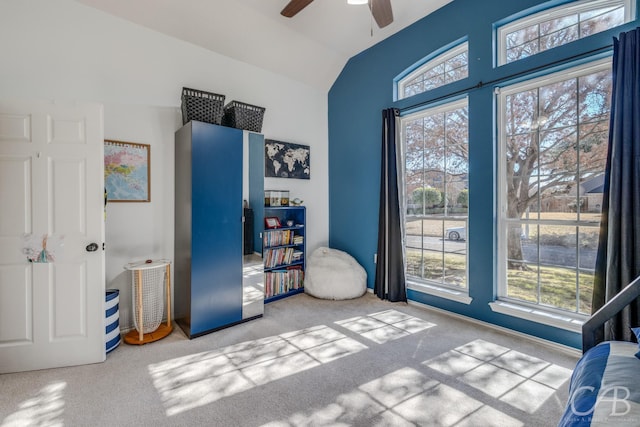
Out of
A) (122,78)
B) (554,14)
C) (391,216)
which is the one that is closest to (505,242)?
(391,216)

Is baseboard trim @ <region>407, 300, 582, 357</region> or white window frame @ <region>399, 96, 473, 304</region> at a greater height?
white window frame @ <region>399, 96, 473, 304</region>

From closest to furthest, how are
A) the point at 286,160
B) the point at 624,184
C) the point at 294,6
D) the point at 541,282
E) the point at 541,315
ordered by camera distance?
the point at 624,184 → the point at 294,6 → the point at 541,315 → the point at 541,282 → the point at 286,160

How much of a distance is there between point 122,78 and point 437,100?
10.4 ft

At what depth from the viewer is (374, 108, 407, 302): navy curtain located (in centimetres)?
359

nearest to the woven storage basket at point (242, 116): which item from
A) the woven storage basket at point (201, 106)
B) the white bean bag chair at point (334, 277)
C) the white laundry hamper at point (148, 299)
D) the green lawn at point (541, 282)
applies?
the woven storage basket at point (201, 106)

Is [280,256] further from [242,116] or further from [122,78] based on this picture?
[122,78]

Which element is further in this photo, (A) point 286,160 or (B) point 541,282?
(A) point 286,160

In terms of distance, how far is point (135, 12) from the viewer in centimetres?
283

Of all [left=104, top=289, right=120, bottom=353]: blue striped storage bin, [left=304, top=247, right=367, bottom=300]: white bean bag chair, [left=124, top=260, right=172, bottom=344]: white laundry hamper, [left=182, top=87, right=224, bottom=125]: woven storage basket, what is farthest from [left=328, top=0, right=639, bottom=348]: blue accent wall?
[left=104, top=289, right=120, bottom=353]: blue striped storage bin

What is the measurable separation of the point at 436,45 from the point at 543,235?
2.22 m

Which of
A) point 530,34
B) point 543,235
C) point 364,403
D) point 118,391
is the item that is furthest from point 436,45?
point 118,391

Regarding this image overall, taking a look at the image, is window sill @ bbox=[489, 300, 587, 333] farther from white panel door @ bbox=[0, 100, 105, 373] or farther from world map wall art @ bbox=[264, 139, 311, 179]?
white panel door @ bbox=[0, 100, 105, 373]

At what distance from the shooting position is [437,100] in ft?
10.7

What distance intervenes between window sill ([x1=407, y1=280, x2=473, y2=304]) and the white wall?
9.04 ft
